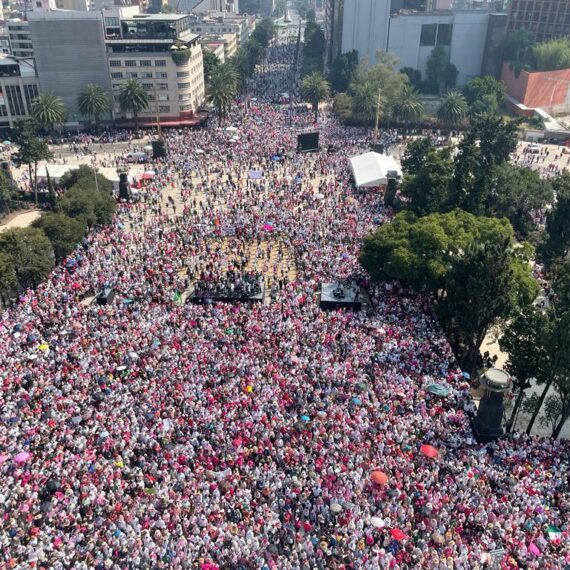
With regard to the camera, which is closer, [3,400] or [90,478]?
[90,478]

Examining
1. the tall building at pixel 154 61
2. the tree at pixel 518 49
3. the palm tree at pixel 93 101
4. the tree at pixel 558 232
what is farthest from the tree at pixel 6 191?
the tree at pixel 518 49

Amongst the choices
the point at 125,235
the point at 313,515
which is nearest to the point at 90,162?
the point at 125,235

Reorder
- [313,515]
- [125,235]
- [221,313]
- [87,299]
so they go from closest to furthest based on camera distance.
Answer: [313,515] < [221,313] < [87,299] < [125,235]

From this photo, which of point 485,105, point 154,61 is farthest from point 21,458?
point 485,105

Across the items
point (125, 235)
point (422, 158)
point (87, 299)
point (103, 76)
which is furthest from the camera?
point (103, 76)

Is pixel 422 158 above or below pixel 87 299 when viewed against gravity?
above

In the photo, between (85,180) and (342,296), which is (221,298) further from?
(85,180)

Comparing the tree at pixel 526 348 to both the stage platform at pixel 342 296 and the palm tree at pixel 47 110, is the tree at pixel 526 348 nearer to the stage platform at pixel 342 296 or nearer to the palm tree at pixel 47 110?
the stage platform at pixel 342 296

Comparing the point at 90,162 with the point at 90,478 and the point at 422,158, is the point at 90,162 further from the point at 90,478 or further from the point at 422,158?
the point at 90,478
